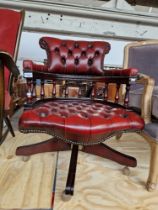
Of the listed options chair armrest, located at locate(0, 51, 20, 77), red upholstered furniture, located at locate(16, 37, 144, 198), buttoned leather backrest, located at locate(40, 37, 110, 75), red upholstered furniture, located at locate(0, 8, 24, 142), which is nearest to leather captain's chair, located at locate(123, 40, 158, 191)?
red upholstered furniture, located at locate(16, 37, 144, 198)

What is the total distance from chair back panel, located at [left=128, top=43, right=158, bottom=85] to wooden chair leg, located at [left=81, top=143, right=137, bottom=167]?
701mm

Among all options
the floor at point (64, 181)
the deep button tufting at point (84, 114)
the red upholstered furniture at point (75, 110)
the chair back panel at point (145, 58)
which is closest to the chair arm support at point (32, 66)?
the red upholstered furniture at point (75, 110)

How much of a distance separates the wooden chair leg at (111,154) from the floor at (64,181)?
A: 67 mm

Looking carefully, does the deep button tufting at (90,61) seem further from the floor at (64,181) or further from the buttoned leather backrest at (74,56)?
the floor at (64,181)

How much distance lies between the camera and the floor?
1040 mm

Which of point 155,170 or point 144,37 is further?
point 144,37

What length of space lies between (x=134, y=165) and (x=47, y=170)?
0.53 meters

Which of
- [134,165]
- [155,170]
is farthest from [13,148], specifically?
[155,170]

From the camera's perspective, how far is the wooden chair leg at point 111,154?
1340 millimetres

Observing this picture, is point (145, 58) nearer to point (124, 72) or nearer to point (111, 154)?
point (124, 72)

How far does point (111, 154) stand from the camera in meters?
1.40

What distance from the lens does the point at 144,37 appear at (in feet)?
10.2

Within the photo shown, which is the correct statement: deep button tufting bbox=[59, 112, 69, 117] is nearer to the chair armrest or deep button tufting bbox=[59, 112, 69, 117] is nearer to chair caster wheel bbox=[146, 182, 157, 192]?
the chair armrest

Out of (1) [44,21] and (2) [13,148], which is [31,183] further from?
(1) [44,21]
